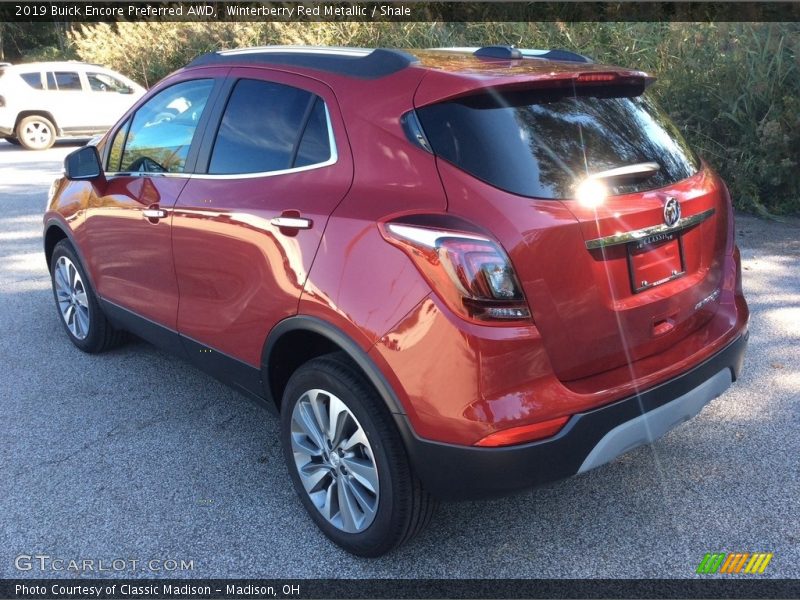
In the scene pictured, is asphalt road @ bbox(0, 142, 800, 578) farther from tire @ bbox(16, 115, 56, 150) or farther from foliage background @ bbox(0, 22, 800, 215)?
tire @ bbox(16, 115, 56, 150)

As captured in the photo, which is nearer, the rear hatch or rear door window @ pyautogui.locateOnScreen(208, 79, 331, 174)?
the rear hatch

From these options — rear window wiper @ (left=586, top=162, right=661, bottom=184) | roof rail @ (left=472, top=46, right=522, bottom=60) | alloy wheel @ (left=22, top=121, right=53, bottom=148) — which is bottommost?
alloy wheel @ (left=22, top=121, right=53, bottom=148)

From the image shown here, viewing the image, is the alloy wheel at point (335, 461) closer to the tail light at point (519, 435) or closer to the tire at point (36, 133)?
the tail light at point (519, 435)

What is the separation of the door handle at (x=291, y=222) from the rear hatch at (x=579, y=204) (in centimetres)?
57

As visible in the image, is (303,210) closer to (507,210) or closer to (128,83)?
(507,210)

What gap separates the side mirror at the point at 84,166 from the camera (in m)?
4.08

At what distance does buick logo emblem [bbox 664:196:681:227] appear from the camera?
2580 mm

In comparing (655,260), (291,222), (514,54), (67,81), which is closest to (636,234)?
(655,260)

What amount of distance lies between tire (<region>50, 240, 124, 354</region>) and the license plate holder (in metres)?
3.31

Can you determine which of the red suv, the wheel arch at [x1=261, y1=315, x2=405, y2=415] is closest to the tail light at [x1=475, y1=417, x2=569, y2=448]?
the red suv

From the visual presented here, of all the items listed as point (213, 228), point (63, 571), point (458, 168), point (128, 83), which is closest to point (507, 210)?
point (458, 168)

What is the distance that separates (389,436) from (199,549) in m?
0.96

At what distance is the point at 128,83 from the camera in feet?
54.2

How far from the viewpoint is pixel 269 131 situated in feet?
10.2
